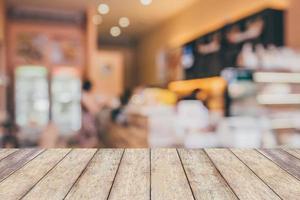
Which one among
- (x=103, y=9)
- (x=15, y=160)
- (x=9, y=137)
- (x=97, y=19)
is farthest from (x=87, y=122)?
(x=15, y=160)

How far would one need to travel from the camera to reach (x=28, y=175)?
147 cm

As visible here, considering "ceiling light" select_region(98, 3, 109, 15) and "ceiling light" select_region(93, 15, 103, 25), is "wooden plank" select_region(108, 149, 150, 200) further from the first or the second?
"ceiling light" select_region(93, 15, 103, 25)

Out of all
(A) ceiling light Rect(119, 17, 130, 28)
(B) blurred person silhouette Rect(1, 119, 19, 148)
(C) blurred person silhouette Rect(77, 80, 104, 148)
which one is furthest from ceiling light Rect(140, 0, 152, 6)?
(B) blurred person silhouette Rect(1, 119, 19, 148)

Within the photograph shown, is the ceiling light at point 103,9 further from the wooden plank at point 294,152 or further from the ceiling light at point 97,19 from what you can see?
the wooden plank at point 294,152

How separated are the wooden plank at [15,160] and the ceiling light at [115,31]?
915cm

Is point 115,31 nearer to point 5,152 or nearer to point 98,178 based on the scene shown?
point 5,152

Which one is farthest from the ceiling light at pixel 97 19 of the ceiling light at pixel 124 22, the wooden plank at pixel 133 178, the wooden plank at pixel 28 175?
the wooden plank at pixel 133 178

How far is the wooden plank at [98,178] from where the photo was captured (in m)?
1.20

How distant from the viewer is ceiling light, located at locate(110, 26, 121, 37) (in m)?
10.9

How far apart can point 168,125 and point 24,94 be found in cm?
451

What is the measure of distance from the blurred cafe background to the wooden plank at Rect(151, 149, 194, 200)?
2.51m

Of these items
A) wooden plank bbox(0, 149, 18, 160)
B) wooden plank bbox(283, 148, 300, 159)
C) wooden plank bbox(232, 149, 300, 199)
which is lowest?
wooden plank bbox(232, 149, 300, 199)

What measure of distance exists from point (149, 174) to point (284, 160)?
758 mm

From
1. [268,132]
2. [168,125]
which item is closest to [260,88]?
[268,132]
